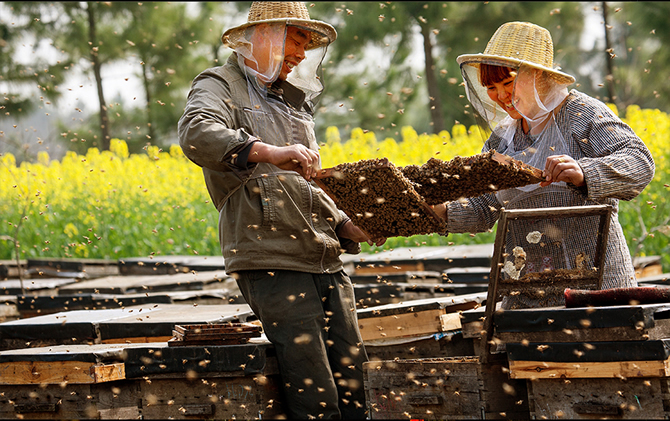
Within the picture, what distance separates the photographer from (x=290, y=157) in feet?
8.77

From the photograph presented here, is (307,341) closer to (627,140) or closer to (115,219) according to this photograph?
(627,140)

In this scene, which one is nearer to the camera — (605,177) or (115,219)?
(605,177)

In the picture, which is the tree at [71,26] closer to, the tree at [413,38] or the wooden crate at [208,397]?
the tree at [413,38]

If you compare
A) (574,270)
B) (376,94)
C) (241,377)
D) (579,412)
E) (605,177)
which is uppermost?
(376,94)

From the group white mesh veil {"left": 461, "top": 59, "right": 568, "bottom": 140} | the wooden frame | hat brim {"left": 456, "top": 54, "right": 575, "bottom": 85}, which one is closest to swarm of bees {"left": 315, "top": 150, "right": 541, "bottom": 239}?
the wooden frame

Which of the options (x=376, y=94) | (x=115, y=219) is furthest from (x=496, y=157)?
(x=376, y=94)

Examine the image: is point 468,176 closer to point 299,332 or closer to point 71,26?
point 299,332

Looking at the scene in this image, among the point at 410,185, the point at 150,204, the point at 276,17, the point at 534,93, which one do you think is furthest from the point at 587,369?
the point at 150,204

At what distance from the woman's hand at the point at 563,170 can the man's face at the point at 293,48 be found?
1.25 meters

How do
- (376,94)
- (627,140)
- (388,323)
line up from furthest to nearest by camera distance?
(376,94) → (388,323) → (627,140)

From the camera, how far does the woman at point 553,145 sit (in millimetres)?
2779

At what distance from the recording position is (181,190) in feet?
31.0

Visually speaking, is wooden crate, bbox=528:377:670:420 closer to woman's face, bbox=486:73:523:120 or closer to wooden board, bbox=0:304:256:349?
woman's face, bbox=486:73:523:120

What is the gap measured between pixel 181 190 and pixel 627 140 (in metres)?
Result: 7.43
